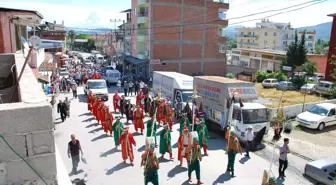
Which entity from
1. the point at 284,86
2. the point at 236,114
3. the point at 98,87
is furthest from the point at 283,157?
the point at 284,86

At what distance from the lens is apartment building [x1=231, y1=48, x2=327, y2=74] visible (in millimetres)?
47219

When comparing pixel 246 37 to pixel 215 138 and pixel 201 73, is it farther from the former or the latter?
pixel 215 138

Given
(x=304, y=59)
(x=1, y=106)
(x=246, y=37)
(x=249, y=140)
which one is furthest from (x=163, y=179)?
(x=246, y=37)

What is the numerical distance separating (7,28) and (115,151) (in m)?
6.22

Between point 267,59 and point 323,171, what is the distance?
140 ft

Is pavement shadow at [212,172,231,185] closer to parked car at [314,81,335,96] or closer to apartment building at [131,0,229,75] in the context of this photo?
parked car at [314,81,335,96]

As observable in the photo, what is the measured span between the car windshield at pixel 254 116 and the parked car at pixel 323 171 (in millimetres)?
3597

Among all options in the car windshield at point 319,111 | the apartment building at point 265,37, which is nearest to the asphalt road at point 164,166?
the car windshield at point 319,111

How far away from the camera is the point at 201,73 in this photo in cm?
3962

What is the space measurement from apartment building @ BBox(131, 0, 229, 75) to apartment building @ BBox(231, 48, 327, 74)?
10891 millimetres

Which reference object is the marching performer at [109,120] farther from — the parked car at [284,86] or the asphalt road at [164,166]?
the parked car at [284,86]

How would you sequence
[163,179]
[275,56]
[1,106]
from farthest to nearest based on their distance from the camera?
[275,56]
[163,179]
[1,106]

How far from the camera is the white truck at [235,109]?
1341cm

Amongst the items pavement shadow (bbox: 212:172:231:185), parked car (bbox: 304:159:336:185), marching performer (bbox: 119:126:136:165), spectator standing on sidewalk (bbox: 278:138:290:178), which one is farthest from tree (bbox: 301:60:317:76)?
marching performer (bbox: 119:126:136:165)
